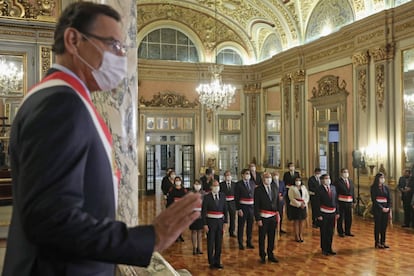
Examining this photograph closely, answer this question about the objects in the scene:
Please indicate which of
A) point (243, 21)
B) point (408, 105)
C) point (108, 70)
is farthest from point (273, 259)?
point (243, 21)

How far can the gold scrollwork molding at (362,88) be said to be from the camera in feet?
35.4

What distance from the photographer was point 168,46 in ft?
53.9

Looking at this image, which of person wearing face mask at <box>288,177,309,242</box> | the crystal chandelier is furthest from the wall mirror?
the crystal chandelier

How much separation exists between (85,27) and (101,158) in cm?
35

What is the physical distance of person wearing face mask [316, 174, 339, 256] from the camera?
24.2ft

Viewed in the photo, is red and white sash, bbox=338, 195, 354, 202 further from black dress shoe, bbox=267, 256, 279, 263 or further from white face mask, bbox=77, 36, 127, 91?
white face mask, bbox=77, 36, 127, 91

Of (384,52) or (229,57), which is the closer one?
(384,52)

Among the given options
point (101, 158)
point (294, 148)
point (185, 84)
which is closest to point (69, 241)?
point (101, 158)

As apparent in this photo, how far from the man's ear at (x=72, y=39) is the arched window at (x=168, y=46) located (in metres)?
15.4

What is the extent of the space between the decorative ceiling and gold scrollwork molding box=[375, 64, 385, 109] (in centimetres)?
265

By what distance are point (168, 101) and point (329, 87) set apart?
264 inches

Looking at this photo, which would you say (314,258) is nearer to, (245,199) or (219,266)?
(219,266)

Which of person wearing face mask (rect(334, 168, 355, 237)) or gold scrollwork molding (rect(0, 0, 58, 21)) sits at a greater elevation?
gold scrollwork molding (rect(0, 0, 58, 21))

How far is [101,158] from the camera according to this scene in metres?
0.98
